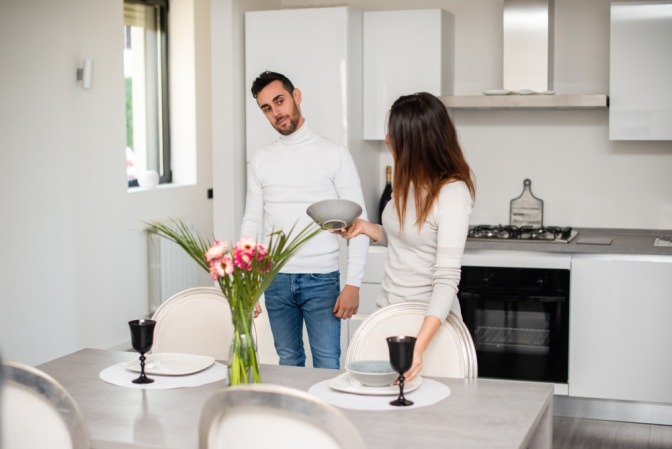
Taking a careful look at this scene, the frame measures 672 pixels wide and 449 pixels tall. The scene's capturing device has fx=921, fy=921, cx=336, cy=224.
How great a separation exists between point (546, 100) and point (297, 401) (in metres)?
3.10

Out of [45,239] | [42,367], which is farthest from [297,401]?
[45,239]

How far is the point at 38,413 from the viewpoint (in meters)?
1.75

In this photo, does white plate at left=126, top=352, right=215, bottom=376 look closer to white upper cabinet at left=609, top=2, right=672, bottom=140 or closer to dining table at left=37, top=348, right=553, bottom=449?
dining table at left=37, top=348, right=553, bottom=449

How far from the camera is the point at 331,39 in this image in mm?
4293

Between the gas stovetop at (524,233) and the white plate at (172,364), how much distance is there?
6.97ft

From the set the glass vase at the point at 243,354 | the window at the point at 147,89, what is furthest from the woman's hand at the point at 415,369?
the window at the point at 147,89

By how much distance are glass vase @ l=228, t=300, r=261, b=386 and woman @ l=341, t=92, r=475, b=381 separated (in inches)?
17.2

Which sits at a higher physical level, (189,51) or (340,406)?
(189,51)

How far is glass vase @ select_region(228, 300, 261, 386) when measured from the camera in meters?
2.03

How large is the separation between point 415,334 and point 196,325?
0.68m

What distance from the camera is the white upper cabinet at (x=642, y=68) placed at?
416cm

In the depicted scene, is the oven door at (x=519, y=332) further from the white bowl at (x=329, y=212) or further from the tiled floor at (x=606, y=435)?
the white bowl at (x=329, y=212)

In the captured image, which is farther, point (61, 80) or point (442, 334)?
point (61, 80)

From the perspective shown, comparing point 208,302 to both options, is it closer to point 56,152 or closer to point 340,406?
point 340,406
